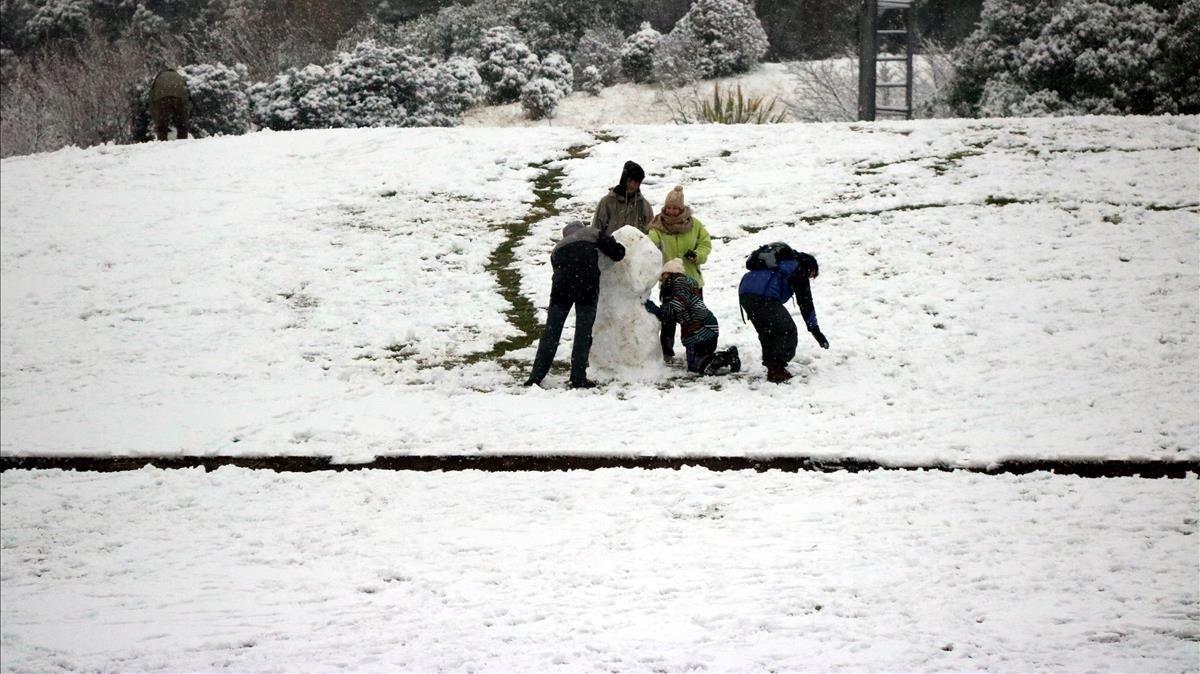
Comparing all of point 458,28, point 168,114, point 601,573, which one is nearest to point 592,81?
point 458,28

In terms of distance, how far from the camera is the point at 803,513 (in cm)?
778

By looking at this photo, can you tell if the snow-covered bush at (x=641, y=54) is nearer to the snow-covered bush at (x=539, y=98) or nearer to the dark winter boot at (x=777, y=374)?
the snow-covered bush at (x=539, y=98)

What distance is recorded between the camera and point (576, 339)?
10.3m

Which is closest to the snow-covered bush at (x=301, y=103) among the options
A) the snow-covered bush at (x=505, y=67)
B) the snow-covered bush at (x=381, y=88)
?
the snow-covered bush at (x=381, y=88)

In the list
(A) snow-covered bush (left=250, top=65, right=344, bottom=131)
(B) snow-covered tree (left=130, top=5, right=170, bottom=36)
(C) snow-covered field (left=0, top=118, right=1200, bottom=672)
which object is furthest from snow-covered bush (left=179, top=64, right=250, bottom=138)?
(B) snow-covered tree (left=130, top=5, right=170, bottom=36)

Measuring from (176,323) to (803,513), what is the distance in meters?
8.23

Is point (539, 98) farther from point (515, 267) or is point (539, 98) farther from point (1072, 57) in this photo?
point (515, 267)

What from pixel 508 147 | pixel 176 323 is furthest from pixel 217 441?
pixel 508 147

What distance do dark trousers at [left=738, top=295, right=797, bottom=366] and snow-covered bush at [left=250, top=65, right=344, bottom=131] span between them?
56.0 ft

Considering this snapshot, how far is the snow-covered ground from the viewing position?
626cm

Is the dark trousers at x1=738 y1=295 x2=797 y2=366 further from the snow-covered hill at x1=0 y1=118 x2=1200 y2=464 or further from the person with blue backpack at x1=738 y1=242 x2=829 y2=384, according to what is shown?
the snow-covered hill at x1=0 y1=118 x2=1200 y2=464

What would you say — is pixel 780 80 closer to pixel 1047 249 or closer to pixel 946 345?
pixel 1047 249

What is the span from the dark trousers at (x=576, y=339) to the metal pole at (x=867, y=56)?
527 inches

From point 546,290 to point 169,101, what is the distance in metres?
11.8
